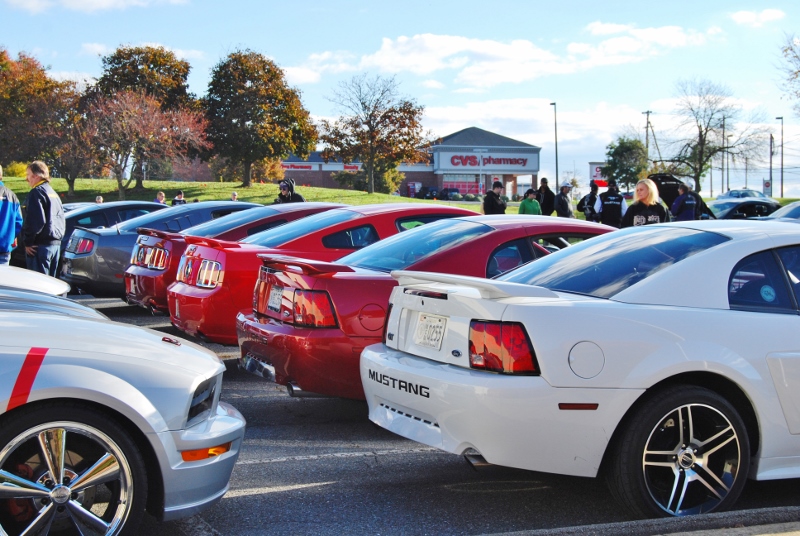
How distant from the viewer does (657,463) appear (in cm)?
395

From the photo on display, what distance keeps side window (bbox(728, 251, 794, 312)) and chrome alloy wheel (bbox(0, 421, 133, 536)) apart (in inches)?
117

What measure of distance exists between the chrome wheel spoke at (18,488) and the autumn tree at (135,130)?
43345 millimetres

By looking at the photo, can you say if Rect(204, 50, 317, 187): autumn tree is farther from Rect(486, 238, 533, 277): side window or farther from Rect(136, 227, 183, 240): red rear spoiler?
Rect(486, 238, 533, 277): side window

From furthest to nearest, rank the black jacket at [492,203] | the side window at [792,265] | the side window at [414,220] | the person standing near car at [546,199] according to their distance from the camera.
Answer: the person standing near car at [546,199] → the black jacket at [492,203] → the side window at [414,220] → the side window at [792,265]

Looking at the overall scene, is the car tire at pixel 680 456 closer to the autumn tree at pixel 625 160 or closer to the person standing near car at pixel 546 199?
the person standing near car at pixel 546 199

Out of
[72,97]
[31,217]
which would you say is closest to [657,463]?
[31,217]

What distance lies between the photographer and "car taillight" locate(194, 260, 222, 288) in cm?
731

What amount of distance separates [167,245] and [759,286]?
6.40 meters

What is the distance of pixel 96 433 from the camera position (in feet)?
11.0

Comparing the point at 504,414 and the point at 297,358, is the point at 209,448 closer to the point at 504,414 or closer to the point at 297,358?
the point at 504,414

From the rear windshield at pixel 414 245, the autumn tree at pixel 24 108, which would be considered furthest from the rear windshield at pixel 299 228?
the autumn tree at pixel 24 108

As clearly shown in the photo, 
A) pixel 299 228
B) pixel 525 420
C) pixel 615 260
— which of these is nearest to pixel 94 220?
pixel 299 228

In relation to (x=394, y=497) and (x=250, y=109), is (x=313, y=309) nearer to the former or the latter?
(x=394, y=497)

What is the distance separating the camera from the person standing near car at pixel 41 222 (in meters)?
10.2
